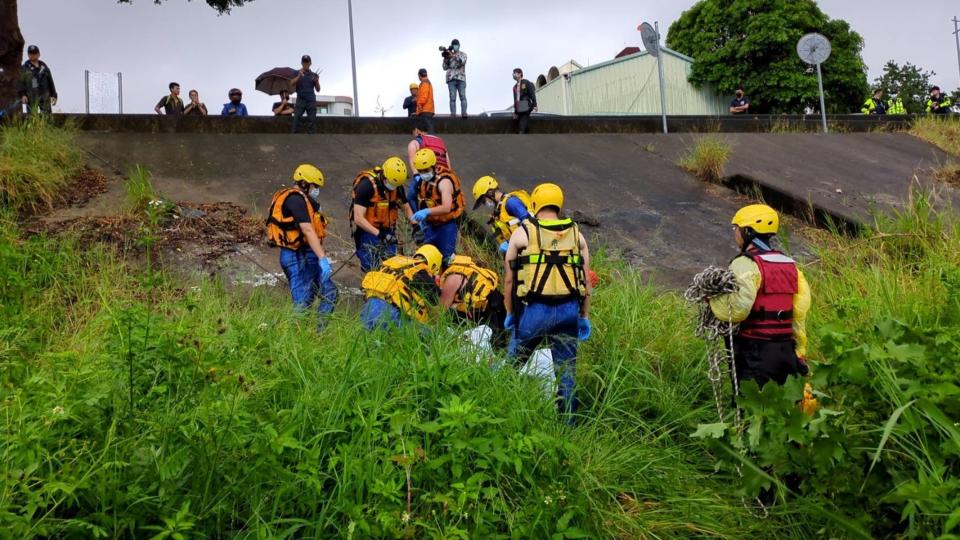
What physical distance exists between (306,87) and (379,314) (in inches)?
326

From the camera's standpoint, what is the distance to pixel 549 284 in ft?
16.2

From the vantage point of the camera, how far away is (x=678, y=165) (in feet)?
40.7

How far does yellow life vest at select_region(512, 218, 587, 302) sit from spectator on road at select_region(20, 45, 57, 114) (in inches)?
357

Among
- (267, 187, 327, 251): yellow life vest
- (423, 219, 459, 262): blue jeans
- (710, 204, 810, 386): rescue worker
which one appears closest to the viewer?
(710, 204, 810, 386): rescue worker

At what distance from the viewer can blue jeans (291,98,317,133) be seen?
41.2 ft

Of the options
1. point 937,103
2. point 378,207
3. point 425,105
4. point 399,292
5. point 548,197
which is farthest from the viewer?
point 937,103

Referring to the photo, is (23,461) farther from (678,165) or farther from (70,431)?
(678,165)

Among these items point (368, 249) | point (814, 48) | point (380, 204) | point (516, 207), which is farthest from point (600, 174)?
point (814, 48)

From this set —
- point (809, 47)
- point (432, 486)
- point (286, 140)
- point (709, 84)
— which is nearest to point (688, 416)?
point (432, 486)

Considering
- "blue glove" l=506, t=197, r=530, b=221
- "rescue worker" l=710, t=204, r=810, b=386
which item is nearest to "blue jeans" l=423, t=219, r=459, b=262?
"blue glove" l=506, t=197, r=530, b=221

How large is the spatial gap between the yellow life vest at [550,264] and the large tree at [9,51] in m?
8.77

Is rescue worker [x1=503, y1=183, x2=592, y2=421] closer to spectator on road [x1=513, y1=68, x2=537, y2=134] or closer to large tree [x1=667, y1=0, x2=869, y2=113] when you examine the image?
spectator on road [x1=513, y1=68, x2=537, y2=134]

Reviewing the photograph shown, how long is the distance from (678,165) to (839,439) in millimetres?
9808

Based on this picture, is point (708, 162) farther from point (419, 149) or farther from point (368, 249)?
point (368, 249)
